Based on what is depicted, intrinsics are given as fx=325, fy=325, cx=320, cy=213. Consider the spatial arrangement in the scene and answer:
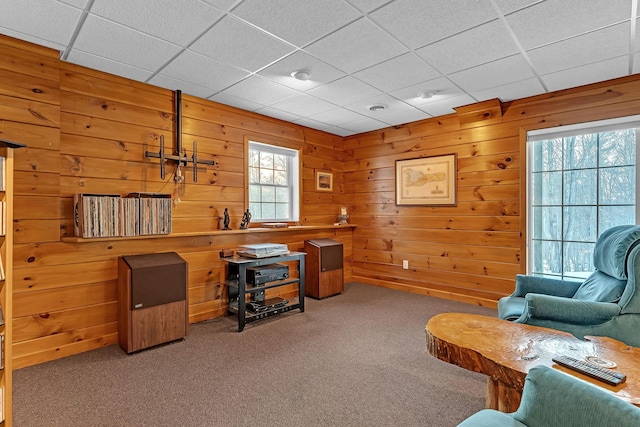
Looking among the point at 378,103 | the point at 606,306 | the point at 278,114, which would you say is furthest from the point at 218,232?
the point at 606,306

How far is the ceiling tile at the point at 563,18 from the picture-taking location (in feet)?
6.53

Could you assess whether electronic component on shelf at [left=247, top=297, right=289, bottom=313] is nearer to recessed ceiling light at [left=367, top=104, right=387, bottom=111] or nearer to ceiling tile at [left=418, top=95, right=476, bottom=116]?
recessed ceiling light at [left=367, top=104, right=387, bottom=111]

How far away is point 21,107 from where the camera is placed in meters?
2.45

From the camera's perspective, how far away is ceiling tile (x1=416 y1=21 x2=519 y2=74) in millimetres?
2293

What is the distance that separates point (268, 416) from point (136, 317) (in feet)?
4.84

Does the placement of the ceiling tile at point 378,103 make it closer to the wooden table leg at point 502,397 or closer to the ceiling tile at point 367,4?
the ceiling tile at point 367,4

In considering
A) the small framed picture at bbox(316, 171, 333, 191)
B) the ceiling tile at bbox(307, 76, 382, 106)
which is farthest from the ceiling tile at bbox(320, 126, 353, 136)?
the ceiling tile at bbox(307, 76, 382, 106)

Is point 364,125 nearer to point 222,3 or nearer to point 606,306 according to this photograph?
point 222,3

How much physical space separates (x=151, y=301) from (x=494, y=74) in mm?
3663

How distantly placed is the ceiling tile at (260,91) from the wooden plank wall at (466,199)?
1995 millimetres

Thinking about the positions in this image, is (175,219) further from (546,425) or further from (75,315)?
(546,425)

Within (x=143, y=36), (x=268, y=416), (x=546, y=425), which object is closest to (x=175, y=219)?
(x=143, y=36)

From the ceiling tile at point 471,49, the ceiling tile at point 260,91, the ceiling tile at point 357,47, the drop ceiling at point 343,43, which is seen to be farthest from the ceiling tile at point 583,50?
the ceiling tile at point 260,91

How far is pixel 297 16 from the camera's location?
209cm
